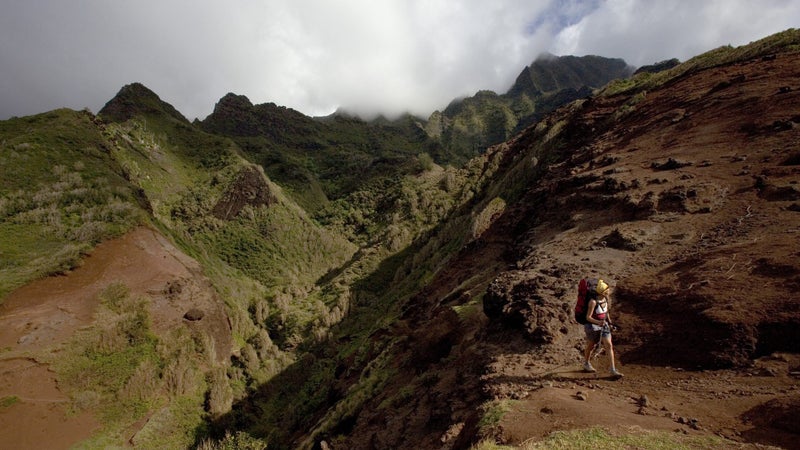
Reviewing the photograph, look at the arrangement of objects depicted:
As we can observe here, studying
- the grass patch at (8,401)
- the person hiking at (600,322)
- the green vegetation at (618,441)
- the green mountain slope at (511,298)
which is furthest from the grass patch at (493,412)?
the grass patch at (8,401)

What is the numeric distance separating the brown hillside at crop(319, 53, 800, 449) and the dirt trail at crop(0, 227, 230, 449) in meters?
16.1

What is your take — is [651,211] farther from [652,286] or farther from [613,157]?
[613,157]

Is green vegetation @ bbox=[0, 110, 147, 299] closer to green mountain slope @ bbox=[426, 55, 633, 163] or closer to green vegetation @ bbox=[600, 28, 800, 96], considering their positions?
green vegetation @ bbox=[600, 28, 800, 96]

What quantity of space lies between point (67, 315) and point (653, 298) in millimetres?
29928

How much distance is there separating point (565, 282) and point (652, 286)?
2.04m

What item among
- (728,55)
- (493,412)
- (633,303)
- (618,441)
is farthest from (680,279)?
(728,55)

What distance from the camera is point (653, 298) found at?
8.84 metres

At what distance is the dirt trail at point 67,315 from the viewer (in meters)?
19.0

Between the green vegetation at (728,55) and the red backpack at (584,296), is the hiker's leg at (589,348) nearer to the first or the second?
the red backpack at (584,296)

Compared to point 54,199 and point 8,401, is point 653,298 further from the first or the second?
point 54,199

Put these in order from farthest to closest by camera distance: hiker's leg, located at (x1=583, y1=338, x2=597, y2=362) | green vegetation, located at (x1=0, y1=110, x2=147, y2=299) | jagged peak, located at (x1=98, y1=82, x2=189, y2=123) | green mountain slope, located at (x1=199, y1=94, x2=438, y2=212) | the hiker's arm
Result: green mountain slope, located at (x1=199, y1=94, x2=438, y2=212)
jagged peak, located at (x1=98, y1=82, x2=189, y2=123)
green vegetation, located at (x1=0, y1=110, x2=147, y2=299)
hiker's leg, located at (x1=583, y1=338, x2=597, y2=362)
the hiker's arm

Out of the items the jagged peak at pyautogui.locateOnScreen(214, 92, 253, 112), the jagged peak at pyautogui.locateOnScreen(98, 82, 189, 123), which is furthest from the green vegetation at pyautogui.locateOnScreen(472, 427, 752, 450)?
the jagged peak at pyautogui.locateOnScreen(214, 92, 253, 112)

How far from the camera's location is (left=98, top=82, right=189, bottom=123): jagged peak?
65438 mm

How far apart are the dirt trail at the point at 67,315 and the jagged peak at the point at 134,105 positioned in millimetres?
47041
